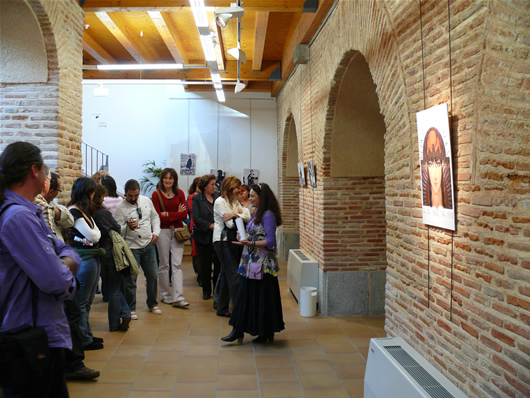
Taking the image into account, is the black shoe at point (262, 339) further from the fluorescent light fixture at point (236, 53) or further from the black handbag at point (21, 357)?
the fluorescent light fixture at point (236, 53)

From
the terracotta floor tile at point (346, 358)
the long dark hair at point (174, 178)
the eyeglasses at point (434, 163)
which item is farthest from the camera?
the long dark hair at point (174, 178)

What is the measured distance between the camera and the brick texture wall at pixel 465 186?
2.25 meters

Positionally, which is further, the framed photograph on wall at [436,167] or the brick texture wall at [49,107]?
the brick texture wall at [49,107]

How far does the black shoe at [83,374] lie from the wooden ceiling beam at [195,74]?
7841mm

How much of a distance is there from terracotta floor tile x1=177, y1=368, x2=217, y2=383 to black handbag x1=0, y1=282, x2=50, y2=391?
2267 millimetres

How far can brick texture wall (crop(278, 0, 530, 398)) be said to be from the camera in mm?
2251

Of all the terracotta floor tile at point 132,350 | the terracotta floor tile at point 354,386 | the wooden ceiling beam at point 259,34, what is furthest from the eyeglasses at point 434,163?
the wooden ceiling beam at point 259,34

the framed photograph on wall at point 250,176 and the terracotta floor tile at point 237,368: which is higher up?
the framed photograph on wall at point 250,176

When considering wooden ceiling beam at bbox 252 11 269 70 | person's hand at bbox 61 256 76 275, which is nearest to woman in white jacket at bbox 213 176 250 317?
wooden ceiling beam at bbox 252 11 269 70

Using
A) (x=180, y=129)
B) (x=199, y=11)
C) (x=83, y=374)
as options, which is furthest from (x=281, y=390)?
(x=180, y=129)

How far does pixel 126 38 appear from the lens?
28.3 ft

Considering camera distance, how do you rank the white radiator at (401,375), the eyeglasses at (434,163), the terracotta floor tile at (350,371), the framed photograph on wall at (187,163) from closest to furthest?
1. the white radiator at (401,375)
2. the eyeglasses at (434,163)
3. the terracotta floor tile at (350,371)
4. the framed photograph on wall at (187,163)

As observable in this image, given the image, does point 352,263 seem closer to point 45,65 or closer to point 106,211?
point 106,211

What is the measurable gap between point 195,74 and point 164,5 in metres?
4.75
